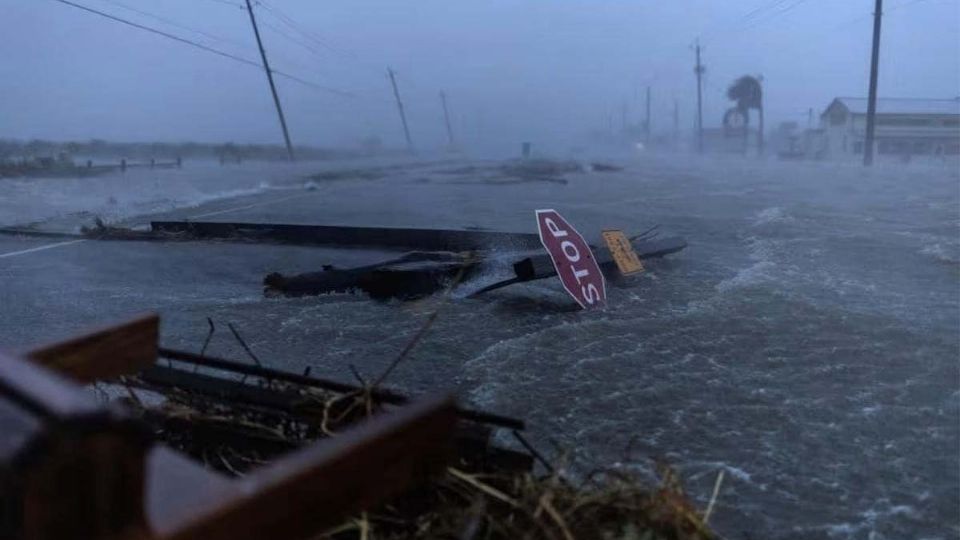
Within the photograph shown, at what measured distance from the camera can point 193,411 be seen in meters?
3.35

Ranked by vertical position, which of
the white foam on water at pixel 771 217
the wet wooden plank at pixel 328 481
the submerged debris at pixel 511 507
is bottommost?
the white foam on water at pixel 771 217

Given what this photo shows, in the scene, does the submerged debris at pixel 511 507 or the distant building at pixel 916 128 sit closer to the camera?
the submerged debris at pixel 511 507

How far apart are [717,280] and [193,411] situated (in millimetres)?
8348

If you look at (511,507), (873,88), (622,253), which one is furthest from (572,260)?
(873,88)

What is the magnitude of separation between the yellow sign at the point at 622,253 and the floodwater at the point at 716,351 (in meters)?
0.29

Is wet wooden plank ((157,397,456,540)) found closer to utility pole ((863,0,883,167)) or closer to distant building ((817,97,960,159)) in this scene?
utility pole ((863,0,883,167))

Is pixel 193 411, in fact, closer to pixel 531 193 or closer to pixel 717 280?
pixel 717 280

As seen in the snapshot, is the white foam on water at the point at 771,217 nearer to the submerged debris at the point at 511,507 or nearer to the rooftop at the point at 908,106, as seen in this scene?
the submerged debris at the point at 511,507

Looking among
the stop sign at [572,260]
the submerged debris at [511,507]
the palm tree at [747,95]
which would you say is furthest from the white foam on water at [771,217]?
the palm tree at [747,95]

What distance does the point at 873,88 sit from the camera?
2072 inches

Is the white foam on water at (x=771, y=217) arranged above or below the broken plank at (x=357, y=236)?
below

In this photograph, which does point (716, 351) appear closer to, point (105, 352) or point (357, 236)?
point (105, 352)

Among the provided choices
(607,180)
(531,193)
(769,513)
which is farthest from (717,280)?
(607,180)

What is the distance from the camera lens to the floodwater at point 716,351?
450cm
